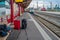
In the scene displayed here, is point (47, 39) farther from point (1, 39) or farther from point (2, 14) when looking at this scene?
point (2, 14)

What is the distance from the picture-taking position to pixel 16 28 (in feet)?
69.4

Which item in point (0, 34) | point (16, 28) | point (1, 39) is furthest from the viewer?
point (16, 28)

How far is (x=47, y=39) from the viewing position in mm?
13625

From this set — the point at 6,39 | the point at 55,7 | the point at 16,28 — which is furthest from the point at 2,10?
the point at 55,7

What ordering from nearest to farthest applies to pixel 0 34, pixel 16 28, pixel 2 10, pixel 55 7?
pixel 0 34 < pixel 2 10 < pixel 16 28 < pixel 55 7

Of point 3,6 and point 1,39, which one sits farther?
point 3,6

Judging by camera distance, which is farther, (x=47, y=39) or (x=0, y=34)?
(x=0, y=34)

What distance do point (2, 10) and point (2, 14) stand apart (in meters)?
0.33

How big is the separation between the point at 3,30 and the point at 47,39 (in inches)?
126

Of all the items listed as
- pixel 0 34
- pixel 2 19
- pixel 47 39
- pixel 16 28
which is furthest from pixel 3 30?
pixel 16 28

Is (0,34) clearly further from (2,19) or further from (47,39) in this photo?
(2,19)

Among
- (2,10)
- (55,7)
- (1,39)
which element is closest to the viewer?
(1,39)

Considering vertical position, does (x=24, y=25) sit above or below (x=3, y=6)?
below

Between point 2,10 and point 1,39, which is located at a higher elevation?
point 2,10
